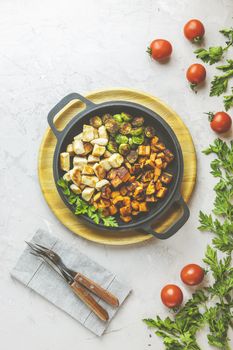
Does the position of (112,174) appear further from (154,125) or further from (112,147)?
(154,125)

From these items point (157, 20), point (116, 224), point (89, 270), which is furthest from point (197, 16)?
point (89, 270)

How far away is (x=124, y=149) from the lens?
9.70 ft

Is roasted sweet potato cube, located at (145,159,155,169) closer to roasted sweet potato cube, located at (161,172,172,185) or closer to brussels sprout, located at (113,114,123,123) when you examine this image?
roasted sweet potato cube, located at (161,172,172,185)

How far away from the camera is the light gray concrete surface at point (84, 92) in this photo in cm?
304

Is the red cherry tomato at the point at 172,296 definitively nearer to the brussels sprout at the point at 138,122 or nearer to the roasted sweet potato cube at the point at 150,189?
the roasted sweet potato cube at the point at 150,189

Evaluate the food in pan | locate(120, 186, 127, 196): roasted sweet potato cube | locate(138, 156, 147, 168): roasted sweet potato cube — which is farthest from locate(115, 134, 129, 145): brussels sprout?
locate(120, 186, 127, 196): roasted sweet potato cube

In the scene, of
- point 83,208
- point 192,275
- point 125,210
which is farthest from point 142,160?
point 192,275

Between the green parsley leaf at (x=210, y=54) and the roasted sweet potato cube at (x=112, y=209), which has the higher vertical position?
the green parsley leaf at (x=210, y=54)

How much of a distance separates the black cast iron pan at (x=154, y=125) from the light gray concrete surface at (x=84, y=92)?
0.14 m

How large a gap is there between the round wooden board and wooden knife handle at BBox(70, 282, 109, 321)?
0.23 metres

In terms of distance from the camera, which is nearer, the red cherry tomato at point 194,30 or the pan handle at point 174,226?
the pan handle at point 174,226

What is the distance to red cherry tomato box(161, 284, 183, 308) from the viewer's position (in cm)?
296

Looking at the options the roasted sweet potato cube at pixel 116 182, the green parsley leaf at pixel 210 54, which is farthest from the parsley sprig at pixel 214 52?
the roasted sweet potato cube at pixel 116 182

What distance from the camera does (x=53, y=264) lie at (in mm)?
3006
